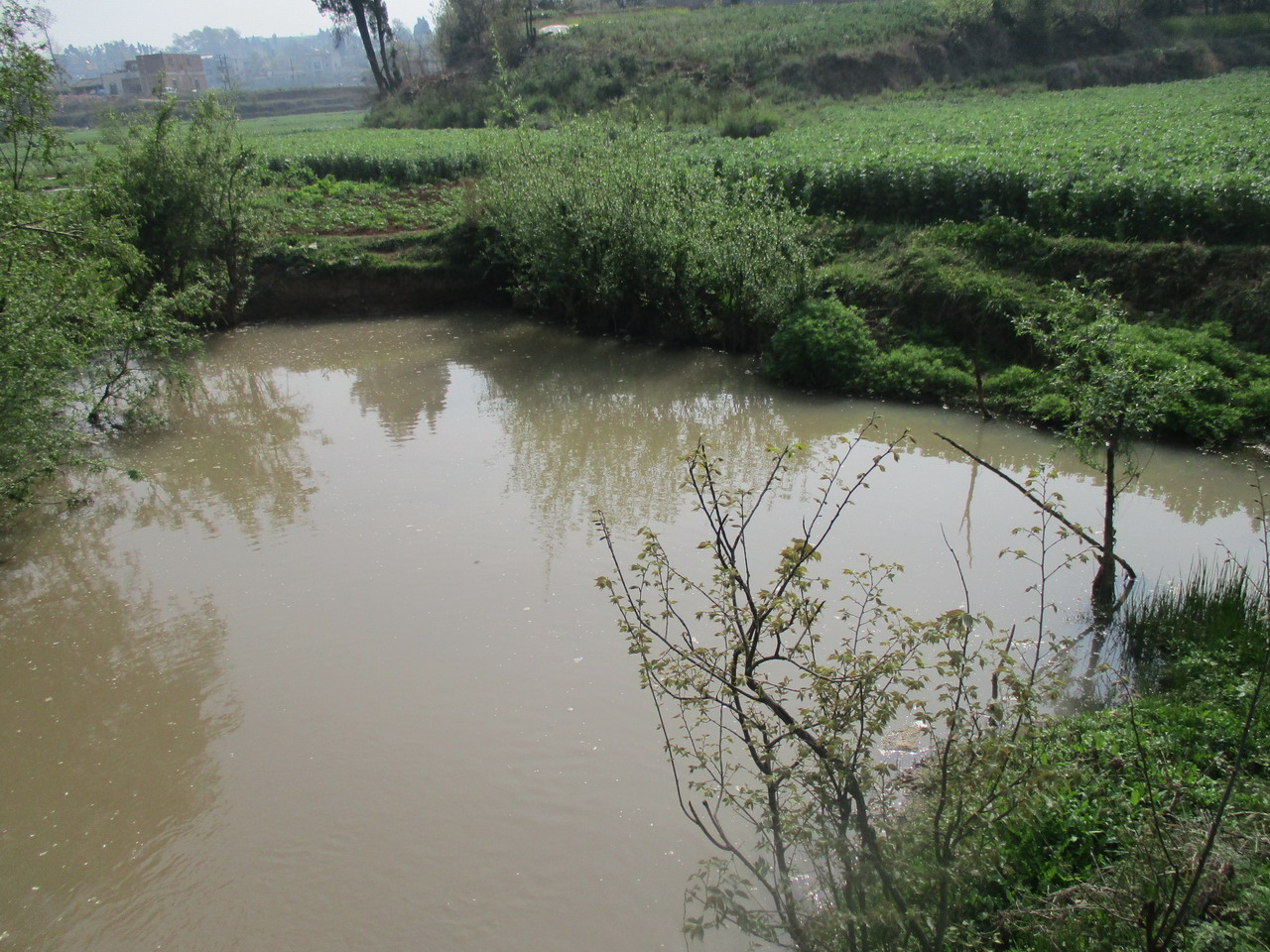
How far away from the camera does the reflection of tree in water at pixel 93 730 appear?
5.31m

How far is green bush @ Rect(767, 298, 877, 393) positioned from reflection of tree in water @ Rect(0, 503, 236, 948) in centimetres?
851

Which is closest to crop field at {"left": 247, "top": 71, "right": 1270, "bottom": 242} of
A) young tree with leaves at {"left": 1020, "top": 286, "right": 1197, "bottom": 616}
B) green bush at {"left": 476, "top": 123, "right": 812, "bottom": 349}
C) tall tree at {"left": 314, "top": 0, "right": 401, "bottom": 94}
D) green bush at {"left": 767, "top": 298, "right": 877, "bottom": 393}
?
green bush at {"left": 476, "top": 123, "right": 812, "bottom": 349}

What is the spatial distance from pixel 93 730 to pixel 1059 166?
1521 cm

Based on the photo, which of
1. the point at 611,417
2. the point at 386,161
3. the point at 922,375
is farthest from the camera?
the point at 386,161

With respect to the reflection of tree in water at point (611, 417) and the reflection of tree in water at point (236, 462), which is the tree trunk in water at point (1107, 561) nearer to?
the reflection of tree in water at point (611, 417)

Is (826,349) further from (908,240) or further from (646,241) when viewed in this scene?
(646,241)

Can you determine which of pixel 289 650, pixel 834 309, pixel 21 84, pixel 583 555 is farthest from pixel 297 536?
pixel 834 309

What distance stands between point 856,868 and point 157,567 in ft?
25.0

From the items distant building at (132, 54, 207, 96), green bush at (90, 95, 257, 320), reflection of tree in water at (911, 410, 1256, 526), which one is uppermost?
distant building at (132, 54, 207, 96)

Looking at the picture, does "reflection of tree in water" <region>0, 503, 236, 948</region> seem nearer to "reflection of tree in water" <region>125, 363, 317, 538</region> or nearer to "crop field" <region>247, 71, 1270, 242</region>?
"reflection of tree in water" <region>125, 363, 317, 538</region>

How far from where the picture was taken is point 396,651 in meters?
7.29

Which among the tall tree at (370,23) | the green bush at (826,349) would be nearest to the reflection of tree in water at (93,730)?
the green bush at (826,349)

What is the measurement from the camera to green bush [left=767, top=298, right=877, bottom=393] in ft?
42.8

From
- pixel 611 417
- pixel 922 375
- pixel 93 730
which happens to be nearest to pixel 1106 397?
→ pixel 922 375
